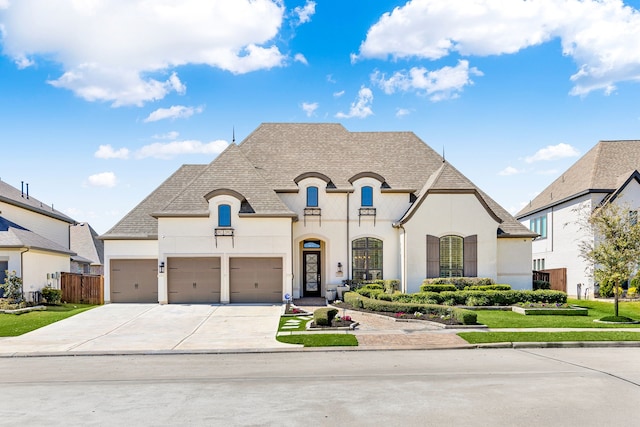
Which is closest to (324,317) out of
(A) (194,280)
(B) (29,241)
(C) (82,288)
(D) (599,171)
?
(A) (194,280)

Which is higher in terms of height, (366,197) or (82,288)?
(366,197)

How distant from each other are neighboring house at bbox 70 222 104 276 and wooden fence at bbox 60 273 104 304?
16748 mm

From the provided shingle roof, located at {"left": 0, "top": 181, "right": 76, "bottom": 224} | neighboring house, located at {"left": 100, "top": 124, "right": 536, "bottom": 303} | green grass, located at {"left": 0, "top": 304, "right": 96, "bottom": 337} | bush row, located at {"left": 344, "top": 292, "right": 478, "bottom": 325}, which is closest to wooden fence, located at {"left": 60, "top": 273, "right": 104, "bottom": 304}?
neighboring house, located at {"left": 100, "top": 124, "right": 536, "bottom": 303}

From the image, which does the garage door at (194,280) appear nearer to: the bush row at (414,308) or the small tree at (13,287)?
the small tree at (13,287)

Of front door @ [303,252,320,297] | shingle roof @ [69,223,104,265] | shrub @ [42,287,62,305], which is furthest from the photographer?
shingle roof @ [69,223,104,265]

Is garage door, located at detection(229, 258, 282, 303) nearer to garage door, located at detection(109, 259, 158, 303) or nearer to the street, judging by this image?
garage door, located at detection(109, 259, 158, 303)

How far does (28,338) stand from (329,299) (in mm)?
14719

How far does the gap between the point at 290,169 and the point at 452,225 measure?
32.5 feet

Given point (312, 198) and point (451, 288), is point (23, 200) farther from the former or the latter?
point (451, 288)

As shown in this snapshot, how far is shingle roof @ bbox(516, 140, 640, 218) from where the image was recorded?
33.8 m

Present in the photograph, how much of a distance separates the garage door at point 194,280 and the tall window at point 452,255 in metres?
11.7

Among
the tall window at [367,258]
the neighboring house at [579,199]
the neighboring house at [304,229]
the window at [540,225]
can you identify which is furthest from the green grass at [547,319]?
the window at [540,225]

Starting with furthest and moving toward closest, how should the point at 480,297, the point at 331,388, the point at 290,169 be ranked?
the point at 290,169 → the point at 480,297 → the point at 331,388

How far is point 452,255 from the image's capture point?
2934cm
